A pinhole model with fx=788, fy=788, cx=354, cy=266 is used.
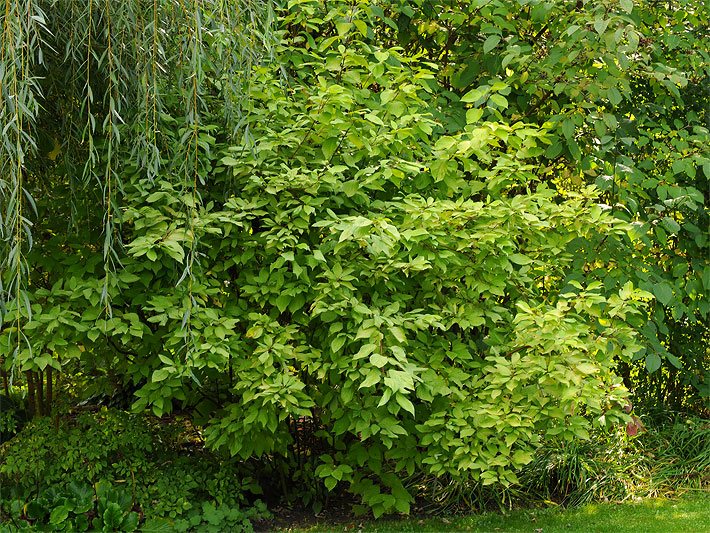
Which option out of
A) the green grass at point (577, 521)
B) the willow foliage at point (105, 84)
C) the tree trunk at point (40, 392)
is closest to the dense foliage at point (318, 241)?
the willow foliage at point (105, 84)

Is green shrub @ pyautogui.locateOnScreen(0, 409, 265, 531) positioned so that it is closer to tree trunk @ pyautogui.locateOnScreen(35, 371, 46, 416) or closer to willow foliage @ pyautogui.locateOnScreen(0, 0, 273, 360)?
tree trunk @ pyautogui.locateOnScreen(35, 371, 46, 416)

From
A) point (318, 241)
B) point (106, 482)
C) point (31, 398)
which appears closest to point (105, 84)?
point (318, 241)

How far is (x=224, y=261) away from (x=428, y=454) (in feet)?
4.28

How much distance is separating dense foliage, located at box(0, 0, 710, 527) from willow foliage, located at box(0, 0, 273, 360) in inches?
0.7

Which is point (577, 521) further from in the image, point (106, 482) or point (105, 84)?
point (105, 84)

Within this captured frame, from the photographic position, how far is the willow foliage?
2.72m

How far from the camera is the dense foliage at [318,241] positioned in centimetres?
316

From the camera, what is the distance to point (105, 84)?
10.8 ft

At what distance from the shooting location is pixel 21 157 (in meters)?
2.62

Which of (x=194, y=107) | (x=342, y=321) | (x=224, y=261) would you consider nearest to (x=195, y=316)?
(x=224, y=261)

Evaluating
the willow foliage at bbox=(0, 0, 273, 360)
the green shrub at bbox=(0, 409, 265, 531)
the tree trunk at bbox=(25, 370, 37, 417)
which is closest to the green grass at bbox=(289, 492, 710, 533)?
the green shrub at bbox=(0, 409, 265, 531)

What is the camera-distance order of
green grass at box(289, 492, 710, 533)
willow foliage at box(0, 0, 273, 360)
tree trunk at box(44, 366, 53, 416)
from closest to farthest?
willow foliage at box(0, 0, 273, 360) < green grass at box(289, 492, 710, 533) < tree trunk at box(44, 366, 53, 416)

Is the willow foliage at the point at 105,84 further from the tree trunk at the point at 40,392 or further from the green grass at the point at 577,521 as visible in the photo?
the green grass at the point at 577,521

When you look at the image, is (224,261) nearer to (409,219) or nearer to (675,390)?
(409,219)
